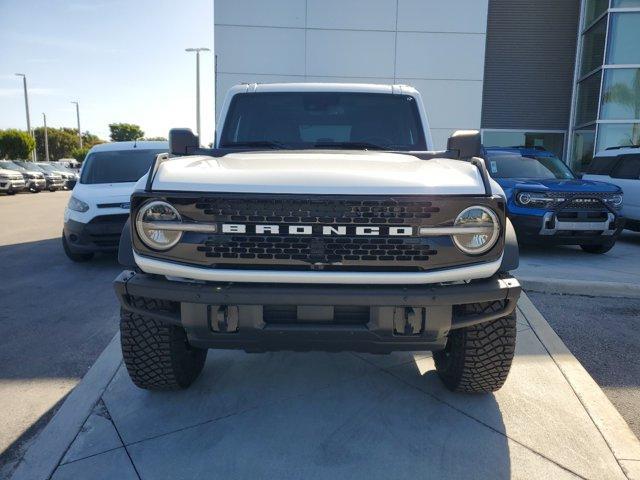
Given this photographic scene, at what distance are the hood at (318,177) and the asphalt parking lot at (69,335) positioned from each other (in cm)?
167

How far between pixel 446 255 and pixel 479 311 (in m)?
0.38

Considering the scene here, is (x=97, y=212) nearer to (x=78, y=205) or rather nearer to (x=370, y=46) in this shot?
(x=78, y=205)

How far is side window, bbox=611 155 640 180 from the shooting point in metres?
8.97

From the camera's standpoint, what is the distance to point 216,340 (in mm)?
2484

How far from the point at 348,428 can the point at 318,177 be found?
140cm

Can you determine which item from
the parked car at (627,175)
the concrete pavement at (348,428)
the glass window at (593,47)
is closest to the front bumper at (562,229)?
the parked car at (627,175)

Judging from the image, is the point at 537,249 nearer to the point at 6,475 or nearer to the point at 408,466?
the point at 408,466

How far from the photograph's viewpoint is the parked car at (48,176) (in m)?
25.6

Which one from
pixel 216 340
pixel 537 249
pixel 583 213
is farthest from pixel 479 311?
pixel 537 249

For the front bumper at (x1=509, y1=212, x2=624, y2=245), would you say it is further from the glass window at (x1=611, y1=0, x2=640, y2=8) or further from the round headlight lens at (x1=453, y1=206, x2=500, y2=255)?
the glass window at (x1=611, y1=0, x2=640, y2=8)

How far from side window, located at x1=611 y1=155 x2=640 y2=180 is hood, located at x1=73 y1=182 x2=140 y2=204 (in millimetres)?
8373

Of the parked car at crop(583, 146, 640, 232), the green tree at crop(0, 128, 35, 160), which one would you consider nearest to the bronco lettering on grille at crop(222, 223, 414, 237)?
the parked car at crop(583, 146, 640, 232)

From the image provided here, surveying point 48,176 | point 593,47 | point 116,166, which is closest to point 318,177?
point 116,166

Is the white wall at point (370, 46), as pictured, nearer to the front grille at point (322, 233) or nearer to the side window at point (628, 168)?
the side window at point (628, 168)
